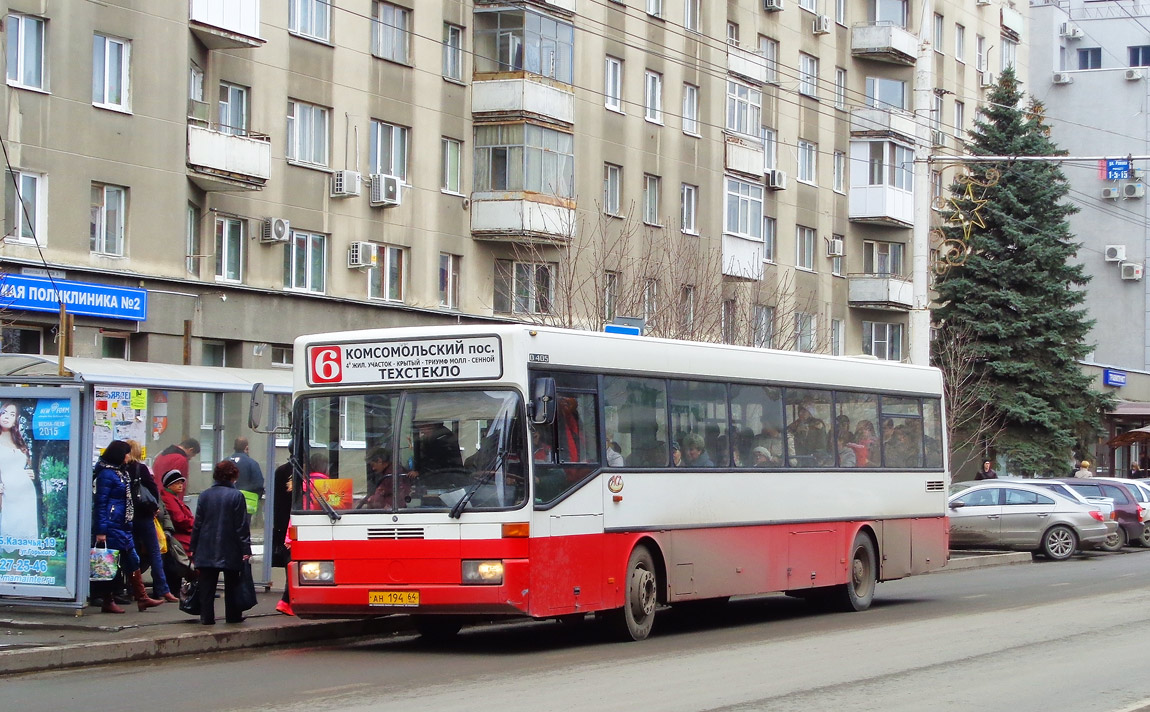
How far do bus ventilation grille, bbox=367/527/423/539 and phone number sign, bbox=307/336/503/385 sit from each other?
1248 millimetres

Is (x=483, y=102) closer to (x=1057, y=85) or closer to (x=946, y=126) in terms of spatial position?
(x=946, y=126)

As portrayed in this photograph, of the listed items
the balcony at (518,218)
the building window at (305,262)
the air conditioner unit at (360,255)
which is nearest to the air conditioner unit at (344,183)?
the building window at (305,262)

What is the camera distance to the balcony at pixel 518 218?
3672 centimetres

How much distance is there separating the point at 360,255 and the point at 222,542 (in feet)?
65.6

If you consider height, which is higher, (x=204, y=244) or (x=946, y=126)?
(x=946, y=126)

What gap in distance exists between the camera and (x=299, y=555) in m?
13.9

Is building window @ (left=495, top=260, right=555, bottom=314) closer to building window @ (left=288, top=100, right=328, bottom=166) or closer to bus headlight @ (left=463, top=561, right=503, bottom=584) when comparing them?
building window @ (left=288, top=100, right=328, bottom=166)

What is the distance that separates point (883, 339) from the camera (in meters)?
54.1

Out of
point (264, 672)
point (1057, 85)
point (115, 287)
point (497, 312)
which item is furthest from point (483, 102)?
point (1057, 85)

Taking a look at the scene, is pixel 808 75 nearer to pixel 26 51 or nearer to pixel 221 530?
pixel 26 51

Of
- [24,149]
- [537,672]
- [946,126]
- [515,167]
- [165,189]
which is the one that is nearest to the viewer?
[537,672]

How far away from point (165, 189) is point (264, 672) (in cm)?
1884

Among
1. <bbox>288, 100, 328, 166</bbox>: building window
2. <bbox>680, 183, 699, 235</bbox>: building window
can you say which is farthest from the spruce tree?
<bbox>288, 100, 328, 166</bbox>: building window

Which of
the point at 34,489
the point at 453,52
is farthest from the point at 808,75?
the point at 34,489
